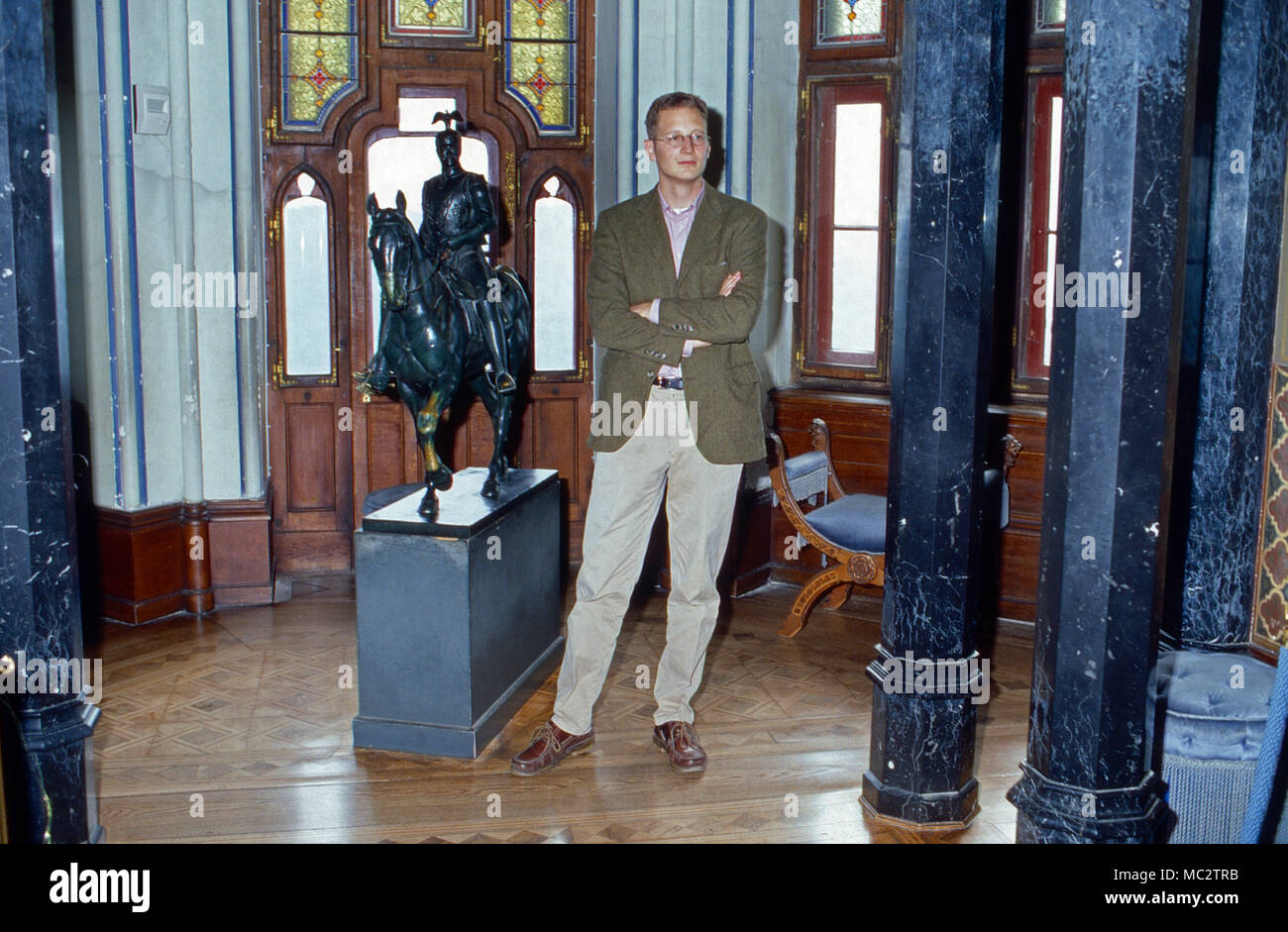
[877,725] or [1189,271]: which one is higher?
[1189,271]

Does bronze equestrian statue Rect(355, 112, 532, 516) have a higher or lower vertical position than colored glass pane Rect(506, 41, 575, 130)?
lower

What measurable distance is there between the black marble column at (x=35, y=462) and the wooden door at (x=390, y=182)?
10.7 feet

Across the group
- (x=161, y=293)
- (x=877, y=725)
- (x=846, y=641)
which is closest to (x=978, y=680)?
(x=877, y=725)

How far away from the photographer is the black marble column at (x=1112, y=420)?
2838mm

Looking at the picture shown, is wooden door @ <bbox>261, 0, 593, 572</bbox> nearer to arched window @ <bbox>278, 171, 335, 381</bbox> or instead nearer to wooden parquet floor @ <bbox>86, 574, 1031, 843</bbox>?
arched window @ <bbox>278, 171, 335, 381</bbox>

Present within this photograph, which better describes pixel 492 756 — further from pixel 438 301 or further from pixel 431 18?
pixel 431 18

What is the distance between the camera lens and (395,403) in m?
6.67

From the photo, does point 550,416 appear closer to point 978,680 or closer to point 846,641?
point 846,641

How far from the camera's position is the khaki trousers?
4.20m

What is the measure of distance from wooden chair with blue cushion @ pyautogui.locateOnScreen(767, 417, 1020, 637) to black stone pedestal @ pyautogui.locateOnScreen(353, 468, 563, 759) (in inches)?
65.3

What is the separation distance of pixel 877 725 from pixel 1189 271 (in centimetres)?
164

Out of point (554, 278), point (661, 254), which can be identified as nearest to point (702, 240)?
point (661, 254)

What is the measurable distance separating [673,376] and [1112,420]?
162 cm

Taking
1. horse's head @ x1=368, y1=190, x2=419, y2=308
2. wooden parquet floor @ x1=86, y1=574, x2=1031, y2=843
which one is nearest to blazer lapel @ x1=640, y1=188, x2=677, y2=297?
horse's head @ x1=368, y1=190, x2=419, y2=308
